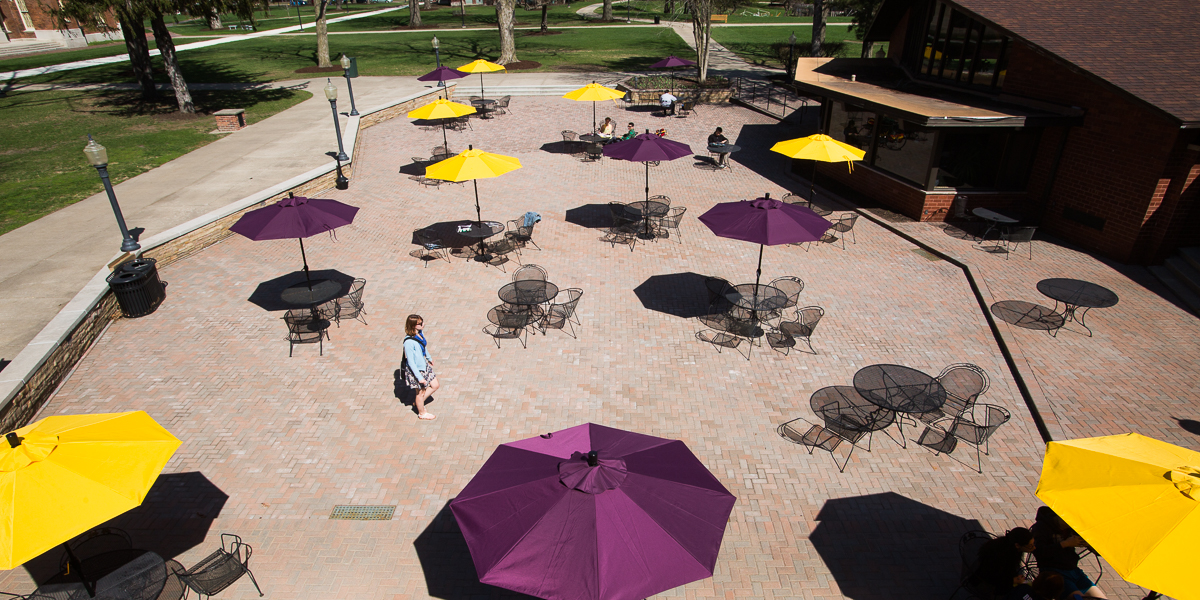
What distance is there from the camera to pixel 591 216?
650 inches

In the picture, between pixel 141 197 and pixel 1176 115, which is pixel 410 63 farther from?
pixel 1176 115

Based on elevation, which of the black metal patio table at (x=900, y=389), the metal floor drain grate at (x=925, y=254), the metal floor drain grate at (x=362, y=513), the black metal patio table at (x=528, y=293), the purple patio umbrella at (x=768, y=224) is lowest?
the metal floor drain grate at (x=362, y=513)

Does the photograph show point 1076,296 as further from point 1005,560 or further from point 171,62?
point 171,62

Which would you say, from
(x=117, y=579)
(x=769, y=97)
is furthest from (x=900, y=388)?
(x=769, y=97)

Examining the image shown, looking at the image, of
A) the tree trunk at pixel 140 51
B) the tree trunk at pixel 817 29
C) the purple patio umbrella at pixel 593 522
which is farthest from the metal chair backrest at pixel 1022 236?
the tree trunk at pixel 140 51

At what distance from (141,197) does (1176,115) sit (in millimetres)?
24052

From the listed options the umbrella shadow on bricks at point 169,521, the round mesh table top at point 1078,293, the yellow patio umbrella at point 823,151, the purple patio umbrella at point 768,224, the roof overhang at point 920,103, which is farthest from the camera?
the roof overhang at point 920,103

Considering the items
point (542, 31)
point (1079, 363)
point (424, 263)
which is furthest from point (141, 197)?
point (542, 31)

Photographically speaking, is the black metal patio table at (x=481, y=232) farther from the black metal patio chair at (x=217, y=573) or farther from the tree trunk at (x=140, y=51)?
the tree trunk at (x=140, y=51)

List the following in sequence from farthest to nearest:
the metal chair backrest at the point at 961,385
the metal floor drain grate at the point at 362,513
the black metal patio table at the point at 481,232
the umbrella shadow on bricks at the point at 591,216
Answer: the umbrella shadow on bricks at the point at 591,216, the black metal patio table at the point at 481,232, the metal chair backrest at the point at 961,385, the metal floor drain grate at the point at 362,513

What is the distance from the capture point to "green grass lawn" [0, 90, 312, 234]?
17175 mm

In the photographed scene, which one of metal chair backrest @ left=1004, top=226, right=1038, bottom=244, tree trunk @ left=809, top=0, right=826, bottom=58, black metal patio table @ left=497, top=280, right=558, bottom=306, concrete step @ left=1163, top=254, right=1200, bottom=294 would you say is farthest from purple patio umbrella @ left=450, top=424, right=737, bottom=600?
tree trunk @ left=809, top=0, right=826, bottom=58

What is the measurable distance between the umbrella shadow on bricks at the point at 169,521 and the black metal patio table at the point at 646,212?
1028cm

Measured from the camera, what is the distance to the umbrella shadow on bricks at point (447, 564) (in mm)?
6301
